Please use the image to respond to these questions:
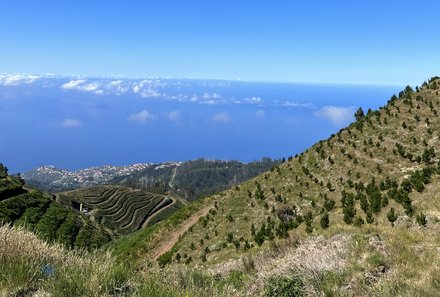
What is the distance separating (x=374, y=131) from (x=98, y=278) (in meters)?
29.5

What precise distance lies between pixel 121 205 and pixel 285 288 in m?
175

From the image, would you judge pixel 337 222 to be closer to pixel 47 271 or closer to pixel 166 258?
pixel 166 258

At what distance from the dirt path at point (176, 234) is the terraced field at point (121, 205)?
11733 centimetres

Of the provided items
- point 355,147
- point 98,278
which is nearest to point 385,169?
point 355,147

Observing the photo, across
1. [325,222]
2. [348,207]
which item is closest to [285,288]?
[325,222]

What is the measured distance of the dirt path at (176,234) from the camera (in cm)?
2666

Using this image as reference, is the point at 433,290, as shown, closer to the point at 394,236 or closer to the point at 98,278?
the point at 394,236

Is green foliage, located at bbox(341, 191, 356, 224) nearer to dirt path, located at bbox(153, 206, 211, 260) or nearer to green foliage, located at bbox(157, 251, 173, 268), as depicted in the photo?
green foliage, located at bbox(157, 251, 173, 268)

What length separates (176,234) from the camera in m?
28.9

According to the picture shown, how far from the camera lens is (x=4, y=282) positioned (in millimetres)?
5719

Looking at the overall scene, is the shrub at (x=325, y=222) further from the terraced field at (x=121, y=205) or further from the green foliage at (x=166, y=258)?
the terraced field at (x=121, y=205)

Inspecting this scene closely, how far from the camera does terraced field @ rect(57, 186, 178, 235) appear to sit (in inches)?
Answer: 5955

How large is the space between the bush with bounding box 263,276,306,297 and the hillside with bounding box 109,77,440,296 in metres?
0.03

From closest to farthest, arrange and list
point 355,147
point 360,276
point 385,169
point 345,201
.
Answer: point 360,276
point 345,201
point 385,169
point 355,147
